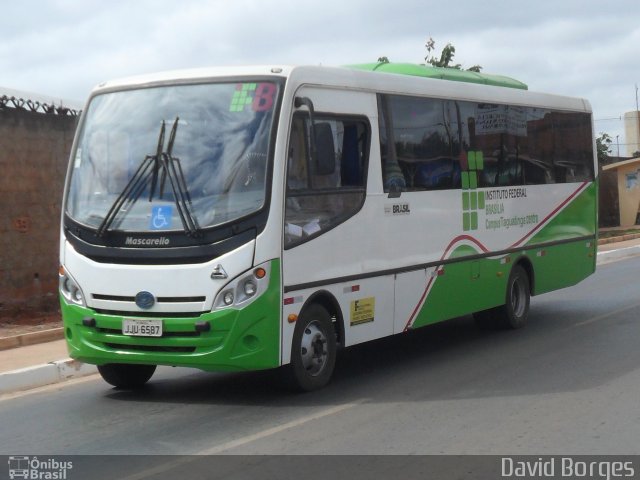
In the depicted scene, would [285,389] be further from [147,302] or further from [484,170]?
[484,170]

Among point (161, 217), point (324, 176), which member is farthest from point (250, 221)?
point (324, 176)

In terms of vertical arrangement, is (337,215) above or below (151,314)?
above

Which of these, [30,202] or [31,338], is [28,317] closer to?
[30,202]

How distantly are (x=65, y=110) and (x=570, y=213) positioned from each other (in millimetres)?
7197

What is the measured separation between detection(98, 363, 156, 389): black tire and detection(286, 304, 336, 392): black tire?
62.7 inches

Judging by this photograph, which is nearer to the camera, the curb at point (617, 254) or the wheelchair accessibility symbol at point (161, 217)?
the wheelchair accessibility symbol at point (161, 217)

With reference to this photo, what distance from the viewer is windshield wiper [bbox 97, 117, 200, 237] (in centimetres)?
822

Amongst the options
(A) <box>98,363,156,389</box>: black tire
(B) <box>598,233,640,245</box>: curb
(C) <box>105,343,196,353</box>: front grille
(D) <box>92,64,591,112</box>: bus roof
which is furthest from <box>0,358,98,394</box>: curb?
(B) <box>598,233,640,245</box>: curb

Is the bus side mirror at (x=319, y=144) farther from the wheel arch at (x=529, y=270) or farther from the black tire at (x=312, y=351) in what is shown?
the wheel arch at (x=529, y=270)

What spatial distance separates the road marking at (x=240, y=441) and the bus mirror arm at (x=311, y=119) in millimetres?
2070

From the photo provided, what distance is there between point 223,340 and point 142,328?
69 centimetres

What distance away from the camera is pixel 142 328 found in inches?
322

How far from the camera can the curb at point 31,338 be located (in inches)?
448
